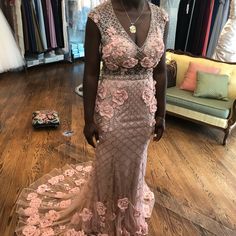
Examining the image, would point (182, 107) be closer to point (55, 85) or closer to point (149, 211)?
point (149, 211)

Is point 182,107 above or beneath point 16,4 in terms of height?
beneath

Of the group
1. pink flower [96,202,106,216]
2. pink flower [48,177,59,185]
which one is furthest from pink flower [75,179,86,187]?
pink flower [96,202,106,216]

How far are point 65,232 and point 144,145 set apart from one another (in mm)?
740

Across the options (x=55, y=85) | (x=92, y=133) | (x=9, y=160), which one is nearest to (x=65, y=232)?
(x=92, y=133)

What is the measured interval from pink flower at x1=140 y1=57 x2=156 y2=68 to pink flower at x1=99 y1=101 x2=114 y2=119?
0.26 metres

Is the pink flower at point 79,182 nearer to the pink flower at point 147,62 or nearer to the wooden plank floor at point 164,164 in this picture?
the wooden plank floor at point 164,164

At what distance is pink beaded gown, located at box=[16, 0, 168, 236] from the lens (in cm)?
123

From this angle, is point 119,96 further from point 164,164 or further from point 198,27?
point 198,27

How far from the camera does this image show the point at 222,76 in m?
2.93

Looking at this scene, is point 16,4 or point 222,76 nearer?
point 222,76

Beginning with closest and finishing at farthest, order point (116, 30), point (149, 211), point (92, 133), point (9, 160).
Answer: point (116, 30)
point (92, 133)
point (149, 211)
point (9, 160)

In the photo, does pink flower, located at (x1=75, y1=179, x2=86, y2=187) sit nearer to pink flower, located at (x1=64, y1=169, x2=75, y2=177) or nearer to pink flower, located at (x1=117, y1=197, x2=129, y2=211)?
pink flower, located at (x1=64, y1=169, x2=75, y2=177)

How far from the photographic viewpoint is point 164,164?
248cm

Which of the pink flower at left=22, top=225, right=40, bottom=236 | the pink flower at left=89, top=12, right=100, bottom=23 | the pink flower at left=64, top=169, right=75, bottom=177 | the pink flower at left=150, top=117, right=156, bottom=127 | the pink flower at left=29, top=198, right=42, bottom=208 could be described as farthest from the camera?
the pink flower at left=64, top=169, right=75, bottom=177
